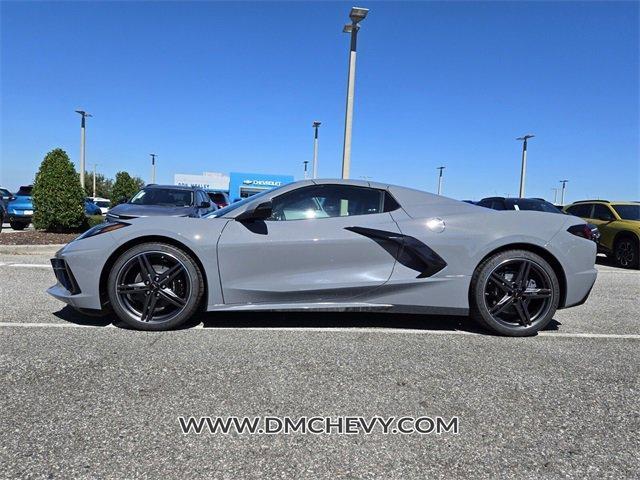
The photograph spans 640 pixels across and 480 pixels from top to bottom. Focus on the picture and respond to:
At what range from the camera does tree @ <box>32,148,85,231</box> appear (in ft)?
38.1

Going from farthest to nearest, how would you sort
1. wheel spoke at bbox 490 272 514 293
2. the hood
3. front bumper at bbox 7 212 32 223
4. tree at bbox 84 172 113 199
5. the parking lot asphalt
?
tree at bbox 84 172 113 199, front bumper at bbox 7 212 32 223, the hood, wheel spoke at bbox 490 272 514 293, the parking lot asphalt

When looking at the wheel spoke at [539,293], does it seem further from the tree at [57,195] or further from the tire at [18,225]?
the tire at [18,225]

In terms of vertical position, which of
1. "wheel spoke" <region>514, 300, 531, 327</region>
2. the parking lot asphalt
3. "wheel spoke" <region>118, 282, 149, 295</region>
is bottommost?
the parking lot asphalt

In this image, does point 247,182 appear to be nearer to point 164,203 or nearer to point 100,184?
point 164,203

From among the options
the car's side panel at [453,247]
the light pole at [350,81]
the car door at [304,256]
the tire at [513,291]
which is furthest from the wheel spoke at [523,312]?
the light pole at [350,81]

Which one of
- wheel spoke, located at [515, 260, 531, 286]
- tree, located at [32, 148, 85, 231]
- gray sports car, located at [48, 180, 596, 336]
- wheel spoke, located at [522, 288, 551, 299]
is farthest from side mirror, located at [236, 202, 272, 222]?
tree, located at [32, 148, 85, 231]

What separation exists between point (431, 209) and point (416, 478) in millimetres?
2560

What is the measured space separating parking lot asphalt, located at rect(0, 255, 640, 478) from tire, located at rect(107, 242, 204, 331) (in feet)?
0.45

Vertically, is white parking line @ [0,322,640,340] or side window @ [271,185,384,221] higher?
side window @ [271,185,384,221]

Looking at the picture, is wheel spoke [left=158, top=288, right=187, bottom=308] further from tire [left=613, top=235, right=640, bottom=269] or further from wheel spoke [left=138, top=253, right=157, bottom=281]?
tire [left=613, top=235, right=640, bottom=269]

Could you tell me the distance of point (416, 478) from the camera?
6.02 feet

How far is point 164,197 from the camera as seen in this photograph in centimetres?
951

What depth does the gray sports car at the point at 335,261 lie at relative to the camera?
3678 mm

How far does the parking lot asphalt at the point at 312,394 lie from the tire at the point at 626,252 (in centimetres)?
692
